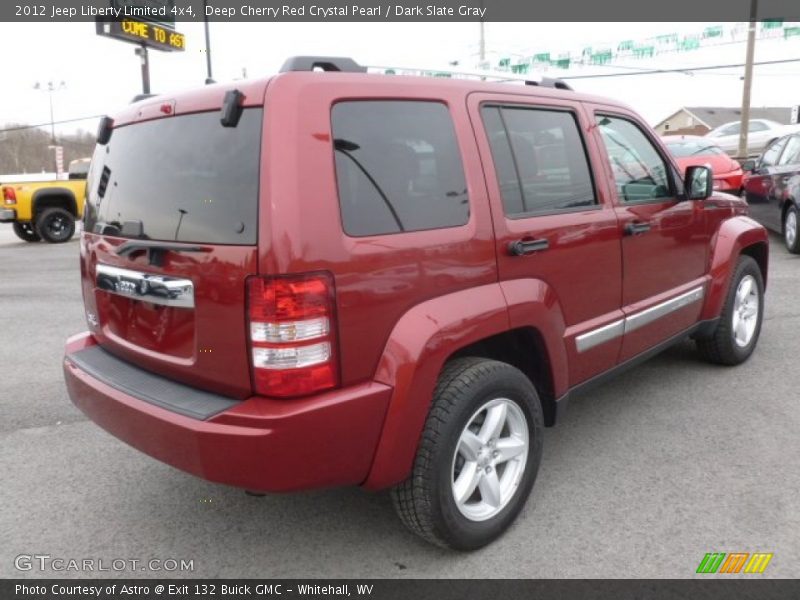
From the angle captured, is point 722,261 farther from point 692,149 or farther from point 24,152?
point 24,152

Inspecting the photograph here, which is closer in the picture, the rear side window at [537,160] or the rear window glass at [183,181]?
the rear window glass at [183,181]

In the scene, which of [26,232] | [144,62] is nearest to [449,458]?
[26,232]

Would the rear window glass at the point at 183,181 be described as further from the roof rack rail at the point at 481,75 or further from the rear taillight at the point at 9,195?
the rear taillight at the point at 9,195

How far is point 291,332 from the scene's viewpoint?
81.0 inches

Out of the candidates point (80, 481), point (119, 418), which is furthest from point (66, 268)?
point (119, 418)

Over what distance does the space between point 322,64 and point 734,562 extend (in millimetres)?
2381

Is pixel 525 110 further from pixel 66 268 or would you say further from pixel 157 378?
pixel 66 268

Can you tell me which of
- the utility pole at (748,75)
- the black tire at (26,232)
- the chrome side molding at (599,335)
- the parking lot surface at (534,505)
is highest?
the utility pole at (748,75)

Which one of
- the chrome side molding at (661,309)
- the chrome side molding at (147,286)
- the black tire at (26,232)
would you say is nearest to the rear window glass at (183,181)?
the chrome side molding at (147,286)

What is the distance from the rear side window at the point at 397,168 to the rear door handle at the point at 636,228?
45.4 inches

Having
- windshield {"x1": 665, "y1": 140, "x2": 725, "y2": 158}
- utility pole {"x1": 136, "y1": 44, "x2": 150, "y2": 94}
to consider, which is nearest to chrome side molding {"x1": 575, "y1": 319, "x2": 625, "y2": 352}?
windshield {"x1": 665, "y1": 140, "x2": 725, "y2": 158}

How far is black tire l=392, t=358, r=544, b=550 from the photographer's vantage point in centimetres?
233

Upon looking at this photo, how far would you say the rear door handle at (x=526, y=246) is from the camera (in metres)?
2.61

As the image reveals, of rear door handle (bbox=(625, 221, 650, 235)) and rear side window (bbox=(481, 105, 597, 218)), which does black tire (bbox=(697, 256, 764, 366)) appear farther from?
rear side window (bbox=(481, 105, 597, 218))
